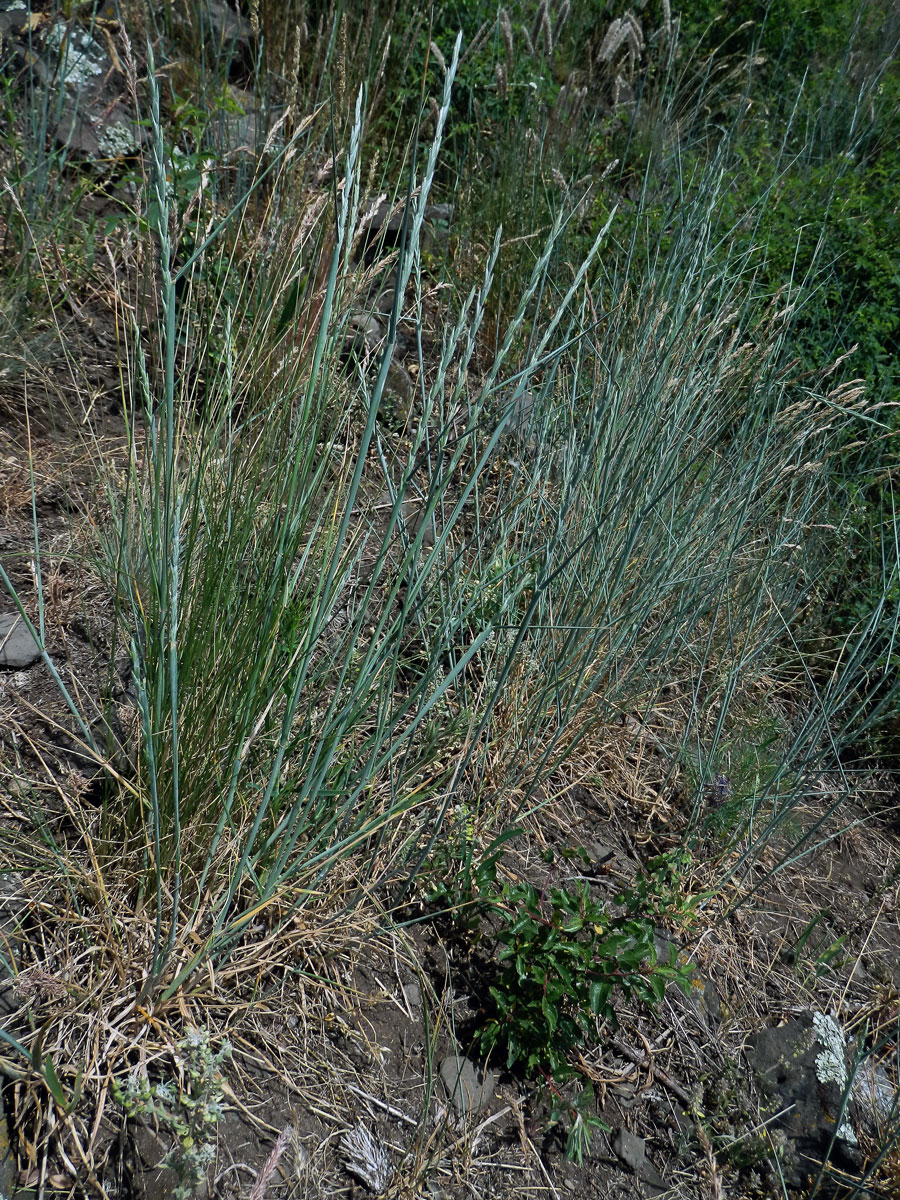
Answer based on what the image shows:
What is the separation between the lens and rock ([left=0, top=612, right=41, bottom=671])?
1701mm

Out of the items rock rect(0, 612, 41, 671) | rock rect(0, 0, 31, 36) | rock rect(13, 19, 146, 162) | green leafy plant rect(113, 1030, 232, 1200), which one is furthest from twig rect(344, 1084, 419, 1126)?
rock rect(0, 0, 31, 36)

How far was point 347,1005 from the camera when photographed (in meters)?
1.48

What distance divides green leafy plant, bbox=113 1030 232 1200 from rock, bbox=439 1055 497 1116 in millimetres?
406

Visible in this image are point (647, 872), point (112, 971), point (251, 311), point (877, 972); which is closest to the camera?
point (112, 971)

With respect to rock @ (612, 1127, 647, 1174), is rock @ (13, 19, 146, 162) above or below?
above

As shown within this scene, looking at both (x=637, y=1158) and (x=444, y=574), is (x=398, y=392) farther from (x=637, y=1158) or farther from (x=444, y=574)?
(x=637, y=1158)

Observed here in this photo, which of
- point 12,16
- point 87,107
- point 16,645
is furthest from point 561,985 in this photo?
point 12,16

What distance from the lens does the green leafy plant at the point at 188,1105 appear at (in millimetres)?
1100

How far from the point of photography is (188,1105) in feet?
3.86

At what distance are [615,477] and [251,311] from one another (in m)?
1.04

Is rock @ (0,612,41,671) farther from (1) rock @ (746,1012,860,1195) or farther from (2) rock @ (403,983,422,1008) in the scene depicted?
(1) rock @ (746,1012,860,1195)

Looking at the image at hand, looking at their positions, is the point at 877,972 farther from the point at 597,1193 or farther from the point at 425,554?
the point at 425,554

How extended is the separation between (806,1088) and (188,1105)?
1.26 metres

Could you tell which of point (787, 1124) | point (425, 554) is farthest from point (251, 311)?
point (787, 1124)
